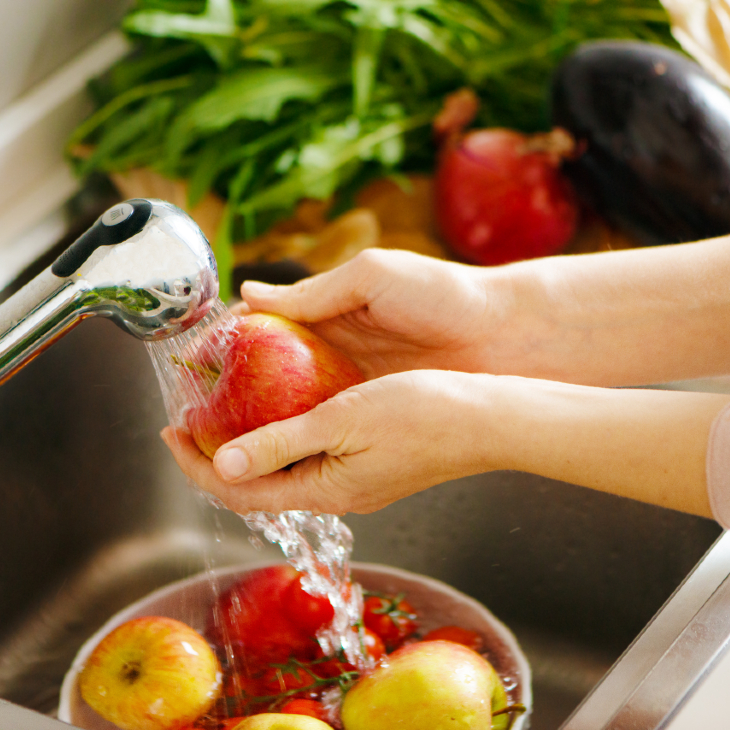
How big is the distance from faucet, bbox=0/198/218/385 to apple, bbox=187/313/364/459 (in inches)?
5.4

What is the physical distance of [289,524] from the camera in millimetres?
733

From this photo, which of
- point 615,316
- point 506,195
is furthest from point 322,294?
point 506,195

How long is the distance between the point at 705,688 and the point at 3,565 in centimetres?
65

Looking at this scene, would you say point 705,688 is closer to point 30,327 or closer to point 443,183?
point 30,327

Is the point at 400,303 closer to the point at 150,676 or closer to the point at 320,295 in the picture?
the point at 320,295

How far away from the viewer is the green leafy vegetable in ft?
3.62

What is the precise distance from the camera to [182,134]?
109cm

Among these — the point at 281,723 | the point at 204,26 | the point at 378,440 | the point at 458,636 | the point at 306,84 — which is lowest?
the point at 458,636

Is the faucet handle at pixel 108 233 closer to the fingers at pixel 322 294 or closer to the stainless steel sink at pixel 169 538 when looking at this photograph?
the fingers at pixel 322 294

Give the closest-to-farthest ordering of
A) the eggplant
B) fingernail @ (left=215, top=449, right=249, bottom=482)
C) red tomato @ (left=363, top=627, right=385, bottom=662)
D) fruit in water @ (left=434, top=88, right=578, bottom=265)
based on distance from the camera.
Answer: fingernail @ (left=215, top=449, right=249, bottom=482)
red tomato @ (left=363, top=627, right=385, bottom=662)
the eggplant
fruit in water @ (left=434, top=88, right=578, bottom=265)

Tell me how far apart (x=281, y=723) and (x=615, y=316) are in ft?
1.56

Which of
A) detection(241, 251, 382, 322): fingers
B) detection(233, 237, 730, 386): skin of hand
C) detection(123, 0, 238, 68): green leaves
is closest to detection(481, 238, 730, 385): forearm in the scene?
detection(233, 237, 730, 386): skin of hand

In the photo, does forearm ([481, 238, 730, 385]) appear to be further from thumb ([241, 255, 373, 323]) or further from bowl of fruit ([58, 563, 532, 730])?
bowl of fruit ([58, 563, 532, 730])

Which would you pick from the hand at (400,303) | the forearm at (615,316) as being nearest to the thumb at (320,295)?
the hand at (400,303)
